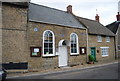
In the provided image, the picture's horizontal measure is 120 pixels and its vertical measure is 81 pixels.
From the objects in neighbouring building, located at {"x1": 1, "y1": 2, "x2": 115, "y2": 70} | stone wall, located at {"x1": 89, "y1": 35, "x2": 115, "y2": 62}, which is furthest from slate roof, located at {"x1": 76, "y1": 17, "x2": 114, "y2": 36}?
neighbouring building, located at {"x1": 1, "y1": 2, "x2": 115, "y2": 70}

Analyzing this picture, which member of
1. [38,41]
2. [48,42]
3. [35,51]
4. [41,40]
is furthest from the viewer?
[48,42]

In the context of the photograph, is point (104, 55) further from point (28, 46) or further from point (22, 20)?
point (22, 20)

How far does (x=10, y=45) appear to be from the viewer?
974 cm

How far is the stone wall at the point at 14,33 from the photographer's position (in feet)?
31.5

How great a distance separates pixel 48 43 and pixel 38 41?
1278 mm

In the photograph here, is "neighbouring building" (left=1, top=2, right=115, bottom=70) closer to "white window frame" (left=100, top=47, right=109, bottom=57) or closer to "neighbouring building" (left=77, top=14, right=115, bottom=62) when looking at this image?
"neighbouring building" (left=77, top=14, right=115, bottom=62)

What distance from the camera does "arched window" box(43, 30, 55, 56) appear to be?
11.8 meters

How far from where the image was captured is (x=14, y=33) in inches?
394

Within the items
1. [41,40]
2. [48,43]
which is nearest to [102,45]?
[48,43]

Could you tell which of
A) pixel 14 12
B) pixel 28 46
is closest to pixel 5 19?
pixel 14 12

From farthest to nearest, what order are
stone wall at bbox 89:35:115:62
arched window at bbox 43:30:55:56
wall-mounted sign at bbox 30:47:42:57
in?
stone wall at bbox 89:35:115:62 → arched window at bbox 43:30:55:56 → wall-mounted sign at bbox 30:47:42:57

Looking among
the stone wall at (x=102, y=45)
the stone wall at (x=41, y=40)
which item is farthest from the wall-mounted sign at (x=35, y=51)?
the stone wall at (x=102, y=45)

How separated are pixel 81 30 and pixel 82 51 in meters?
3.04

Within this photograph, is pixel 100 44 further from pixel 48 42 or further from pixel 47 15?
pixel 47 15
